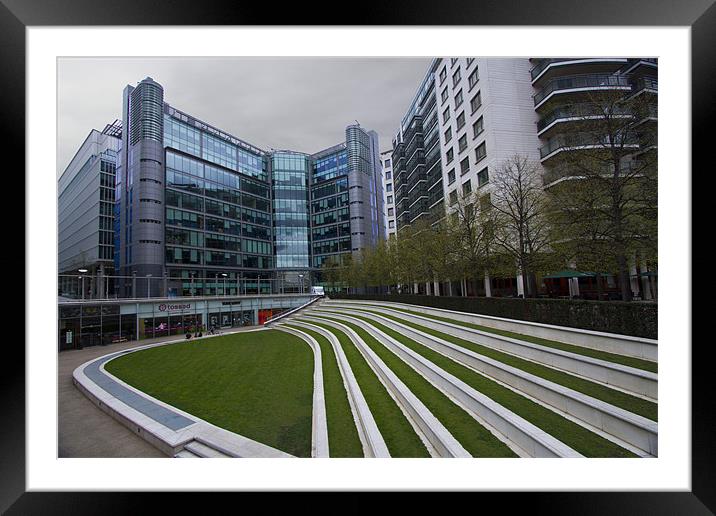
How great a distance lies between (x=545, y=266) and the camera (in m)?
9.54

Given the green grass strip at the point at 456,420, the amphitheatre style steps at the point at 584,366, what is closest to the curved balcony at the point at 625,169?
the amphitheatre style steps at the point at 584,366

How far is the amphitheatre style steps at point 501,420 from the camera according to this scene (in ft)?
9.66

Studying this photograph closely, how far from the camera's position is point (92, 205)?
3005 centimetres

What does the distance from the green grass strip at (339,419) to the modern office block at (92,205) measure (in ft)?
110

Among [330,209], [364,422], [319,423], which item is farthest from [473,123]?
[330,209]

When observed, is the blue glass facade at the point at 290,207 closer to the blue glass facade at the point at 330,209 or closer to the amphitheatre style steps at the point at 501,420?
the blue glass facade at the point at 330,209

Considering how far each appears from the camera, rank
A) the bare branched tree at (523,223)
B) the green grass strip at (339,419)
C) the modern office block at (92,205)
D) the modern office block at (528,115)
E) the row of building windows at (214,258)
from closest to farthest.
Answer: the green grass strip at (339,419), the modern office block at (528,115), the bare branched tree at (523,223), the modern office block at (92,205), the row of building windows at (214,258)

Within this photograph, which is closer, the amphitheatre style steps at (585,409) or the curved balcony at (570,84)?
the amphitheatre style steps at (585,409)

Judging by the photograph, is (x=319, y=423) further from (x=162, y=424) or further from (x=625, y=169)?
(x=625, y=169)

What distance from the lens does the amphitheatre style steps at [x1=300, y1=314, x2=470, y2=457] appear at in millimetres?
3306
